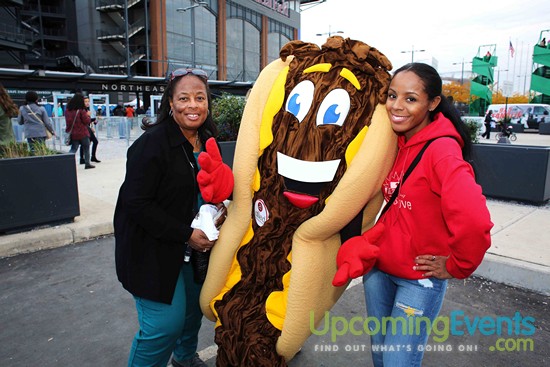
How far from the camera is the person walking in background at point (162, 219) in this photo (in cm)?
206

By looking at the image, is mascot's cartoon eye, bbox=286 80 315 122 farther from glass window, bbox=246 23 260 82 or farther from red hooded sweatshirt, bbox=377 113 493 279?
glass window, bbox=246 23 260 82

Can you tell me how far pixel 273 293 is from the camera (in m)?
2.23

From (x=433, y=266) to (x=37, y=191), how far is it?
4917mm

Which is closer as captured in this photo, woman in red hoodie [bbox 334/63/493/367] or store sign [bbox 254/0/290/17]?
woman in red hoodie [bbox 334/63/493/367]

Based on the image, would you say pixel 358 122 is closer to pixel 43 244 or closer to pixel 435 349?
pixel 435 349

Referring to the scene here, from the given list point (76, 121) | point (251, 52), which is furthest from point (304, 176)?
point (251, 52)

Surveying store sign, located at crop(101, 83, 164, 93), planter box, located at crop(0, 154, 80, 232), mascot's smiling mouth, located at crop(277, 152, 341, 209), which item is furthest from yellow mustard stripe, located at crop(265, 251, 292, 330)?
store sign, located at crop(101, 83, 164, 93)

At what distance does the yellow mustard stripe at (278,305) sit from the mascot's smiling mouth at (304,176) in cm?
33

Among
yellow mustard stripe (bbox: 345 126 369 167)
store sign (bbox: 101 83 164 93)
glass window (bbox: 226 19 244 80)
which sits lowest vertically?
yellow mustard stripe (bbox: 345 126 369 167)

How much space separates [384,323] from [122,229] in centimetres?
145

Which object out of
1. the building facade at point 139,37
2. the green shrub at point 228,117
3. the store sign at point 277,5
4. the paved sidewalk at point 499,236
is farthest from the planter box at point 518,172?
the store sign at point 277,5

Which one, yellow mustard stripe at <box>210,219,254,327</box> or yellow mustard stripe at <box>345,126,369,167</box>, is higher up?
yellow mustard stripe at <box>345,126,369,167</box>

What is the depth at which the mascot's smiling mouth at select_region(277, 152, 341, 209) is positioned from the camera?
204cm

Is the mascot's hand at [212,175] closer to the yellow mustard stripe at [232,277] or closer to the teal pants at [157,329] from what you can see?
the yellow mustard stripe at [232,277]
